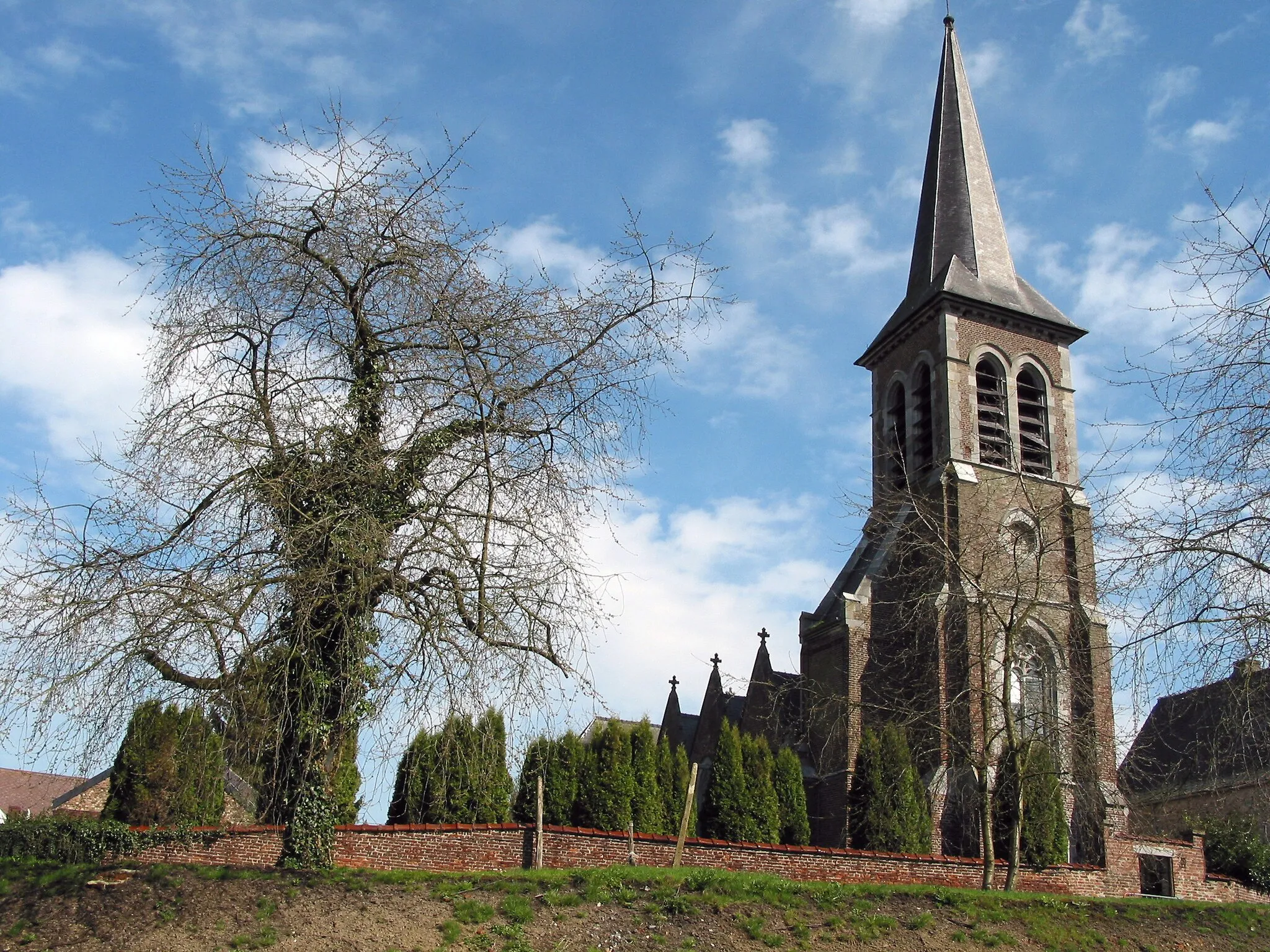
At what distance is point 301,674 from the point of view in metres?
9.84

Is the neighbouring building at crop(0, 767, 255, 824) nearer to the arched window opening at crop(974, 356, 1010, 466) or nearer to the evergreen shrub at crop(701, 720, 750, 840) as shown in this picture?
the evergreen shrub at crop(701, 720, 750, 840)

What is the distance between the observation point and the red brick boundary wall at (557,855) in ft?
49.3

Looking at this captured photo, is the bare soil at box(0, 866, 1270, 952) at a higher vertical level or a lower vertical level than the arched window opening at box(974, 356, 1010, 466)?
lower

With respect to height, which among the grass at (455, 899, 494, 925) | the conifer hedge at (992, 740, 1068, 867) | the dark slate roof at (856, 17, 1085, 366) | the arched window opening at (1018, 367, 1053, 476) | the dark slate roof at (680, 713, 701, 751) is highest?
the dark slate roof at (856, 17, 1085, 366)

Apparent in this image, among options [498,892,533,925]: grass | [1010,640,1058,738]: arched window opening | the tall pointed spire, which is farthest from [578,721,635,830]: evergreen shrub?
the tall pointed spire

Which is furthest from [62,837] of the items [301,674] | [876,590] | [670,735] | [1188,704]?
[670,735]

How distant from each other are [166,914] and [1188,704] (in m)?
8.85

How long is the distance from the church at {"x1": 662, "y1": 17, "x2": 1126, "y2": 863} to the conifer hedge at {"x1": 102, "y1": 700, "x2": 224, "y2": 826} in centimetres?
973

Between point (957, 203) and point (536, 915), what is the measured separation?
82.8 ft

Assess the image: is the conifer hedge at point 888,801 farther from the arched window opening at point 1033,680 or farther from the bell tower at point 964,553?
the arched window opening at point 1033,680

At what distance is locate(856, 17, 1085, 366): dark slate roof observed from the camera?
2920 cm

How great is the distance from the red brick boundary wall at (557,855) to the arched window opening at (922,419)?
1166cm

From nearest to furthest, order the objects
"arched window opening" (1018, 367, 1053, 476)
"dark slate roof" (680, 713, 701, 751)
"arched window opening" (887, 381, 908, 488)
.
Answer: "arched window opening" (1018, 367, 1053, 476) < "arched window opening" (887, 381, 908, 488) < "dark slate roof" (680, 713, 701, 751)

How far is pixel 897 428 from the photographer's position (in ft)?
97.8
